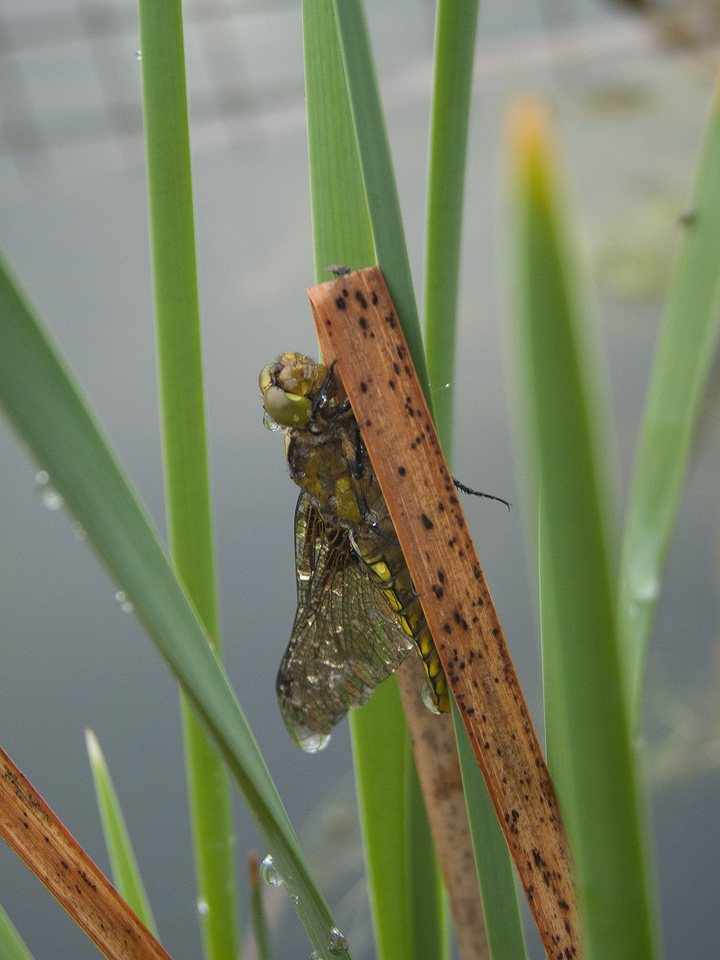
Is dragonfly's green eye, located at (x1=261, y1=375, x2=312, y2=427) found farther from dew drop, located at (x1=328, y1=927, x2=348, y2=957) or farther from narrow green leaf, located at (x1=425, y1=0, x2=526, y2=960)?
dew drop, located at (x1=328, y1=927, x2=348, y2=957)

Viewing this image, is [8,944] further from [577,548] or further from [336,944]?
[577,548]

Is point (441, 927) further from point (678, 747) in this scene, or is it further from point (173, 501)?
point (678, 747)

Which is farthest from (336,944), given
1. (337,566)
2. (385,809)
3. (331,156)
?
(331,156)

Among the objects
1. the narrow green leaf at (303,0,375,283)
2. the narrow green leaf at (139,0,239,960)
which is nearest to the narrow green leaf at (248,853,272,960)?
the narrow green leaf at (139,0,239,960)

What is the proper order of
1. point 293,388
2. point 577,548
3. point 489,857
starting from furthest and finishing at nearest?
point 293,388 < point 489,857 < point 577,548

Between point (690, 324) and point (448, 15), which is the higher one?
point (448, 15)

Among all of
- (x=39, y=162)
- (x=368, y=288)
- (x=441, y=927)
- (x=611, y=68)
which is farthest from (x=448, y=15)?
(x=611, y=68)

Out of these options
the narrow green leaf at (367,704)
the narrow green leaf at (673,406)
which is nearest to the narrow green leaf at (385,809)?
the narrow green leaf at (367,704)
